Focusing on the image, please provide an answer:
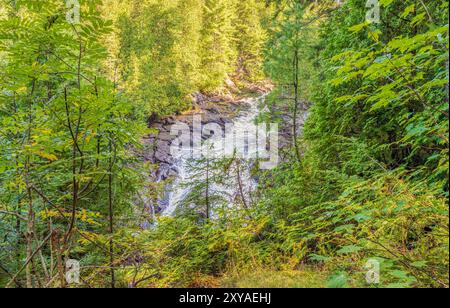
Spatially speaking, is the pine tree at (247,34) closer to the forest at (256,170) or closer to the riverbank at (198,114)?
the riverbank at (198,114)

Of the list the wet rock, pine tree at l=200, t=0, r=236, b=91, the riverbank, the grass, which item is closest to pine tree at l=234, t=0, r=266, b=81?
pine tree at l=200, t=0, r=236, b=91

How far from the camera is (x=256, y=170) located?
7062mm

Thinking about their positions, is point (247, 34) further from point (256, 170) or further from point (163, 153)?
point (256, 170)

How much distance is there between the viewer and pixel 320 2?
28.1 feet

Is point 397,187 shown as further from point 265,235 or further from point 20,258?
A: point 20,258

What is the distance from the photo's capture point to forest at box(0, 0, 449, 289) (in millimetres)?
2266

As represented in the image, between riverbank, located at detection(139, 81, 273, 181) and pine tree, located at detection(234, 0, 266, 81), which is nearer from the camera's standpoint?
riverbank, located at detection(139, 81, 273, 181)

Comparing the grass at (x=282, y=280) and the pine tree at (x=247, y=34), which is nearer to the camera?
the grass at (x=282, y=280)

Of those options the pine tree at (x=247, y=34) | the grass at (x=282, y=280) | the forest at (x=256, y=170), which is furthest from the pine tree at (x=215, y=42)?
the grass at (x=282, y=280)

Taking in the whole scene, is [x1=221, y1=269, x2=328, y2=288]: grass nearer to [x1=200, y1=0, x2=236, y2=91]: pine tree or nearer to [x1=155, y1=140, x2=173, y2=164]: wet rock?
[x1=155, y1=140, x2=173, y2=164]: wet rock

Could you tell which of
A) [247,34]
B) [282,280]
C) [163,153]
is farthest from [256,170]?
[247,34]

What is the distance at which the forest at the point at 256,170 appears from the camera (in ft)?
7.43
